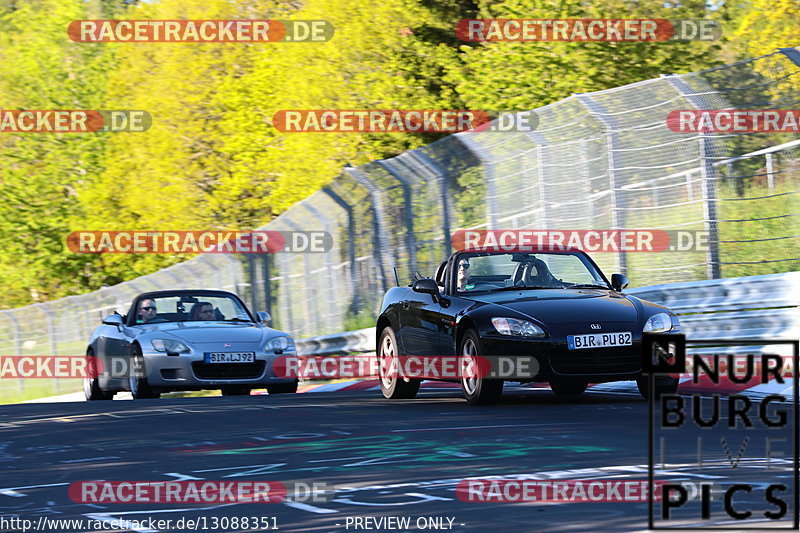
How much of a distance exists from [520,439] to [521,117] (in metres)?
9.18

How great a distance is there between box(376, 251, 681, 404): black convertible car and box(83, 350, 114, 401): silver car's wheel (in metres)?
5.03

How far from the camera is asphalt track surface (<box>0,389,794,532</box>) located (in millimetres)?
6926

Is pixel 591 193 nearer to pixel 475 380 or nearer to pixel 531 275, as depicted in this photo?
pixel 531 275

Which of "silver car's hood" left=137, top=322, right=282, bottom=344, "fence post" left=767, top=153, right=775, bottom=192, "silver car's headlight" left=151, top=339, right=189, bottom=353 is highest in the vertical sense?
"fence post" left=767, top=153, right=775, bottom=192

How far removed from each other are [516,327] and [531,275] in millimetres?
1498

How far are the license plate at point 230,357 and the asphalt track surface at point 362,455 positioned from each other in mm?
1842

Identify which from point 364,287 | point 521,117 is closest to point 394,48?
point 364,287

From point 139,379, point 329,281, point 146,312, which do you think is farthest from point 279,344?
point 329,281
